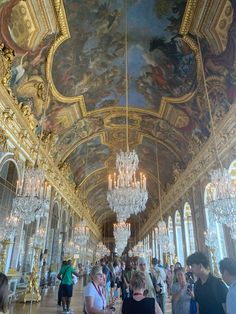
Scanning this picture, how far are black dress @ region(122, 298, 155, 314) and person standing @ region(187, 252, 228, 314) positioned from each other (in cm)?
80

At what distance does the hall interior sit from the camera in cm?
723

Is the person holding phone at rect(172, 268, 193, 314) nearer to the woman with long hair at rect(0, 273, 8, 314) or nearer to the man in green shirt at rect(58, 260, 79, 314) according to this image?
the woman with long hair at rect(0, 273, 8, 314)

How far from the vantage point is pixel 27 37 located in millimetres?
8141

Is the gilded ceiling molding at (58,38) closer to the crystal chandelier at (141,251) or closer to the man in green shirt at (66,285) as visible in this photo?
the man in green shirt at (66,285)

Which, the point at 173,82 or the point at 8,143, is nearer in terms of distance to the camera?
the point at 8,143

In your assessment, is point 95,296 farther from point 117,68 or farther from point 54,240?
point 54,240

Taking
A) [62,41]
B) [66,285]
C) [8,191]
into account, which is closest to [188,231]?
[66,285]

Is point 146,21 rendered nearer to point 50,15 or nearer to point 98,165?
point 50,15

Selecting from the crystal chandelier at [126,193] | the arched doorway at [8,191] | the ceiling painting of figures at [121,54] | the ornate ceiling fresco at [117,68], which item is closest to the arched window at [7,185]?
the arched doorway at [8,191]

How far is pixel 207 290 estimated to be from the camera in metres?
2.65

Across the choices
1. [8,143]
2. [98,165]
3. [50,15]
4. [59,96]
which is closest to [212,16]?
[50,15]

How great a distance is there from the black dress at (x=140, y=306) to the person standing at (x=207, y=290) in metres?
0.80

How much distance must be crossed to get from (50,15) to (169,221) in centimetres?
1811

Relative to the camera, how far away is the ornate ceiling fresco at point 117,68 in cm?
802
